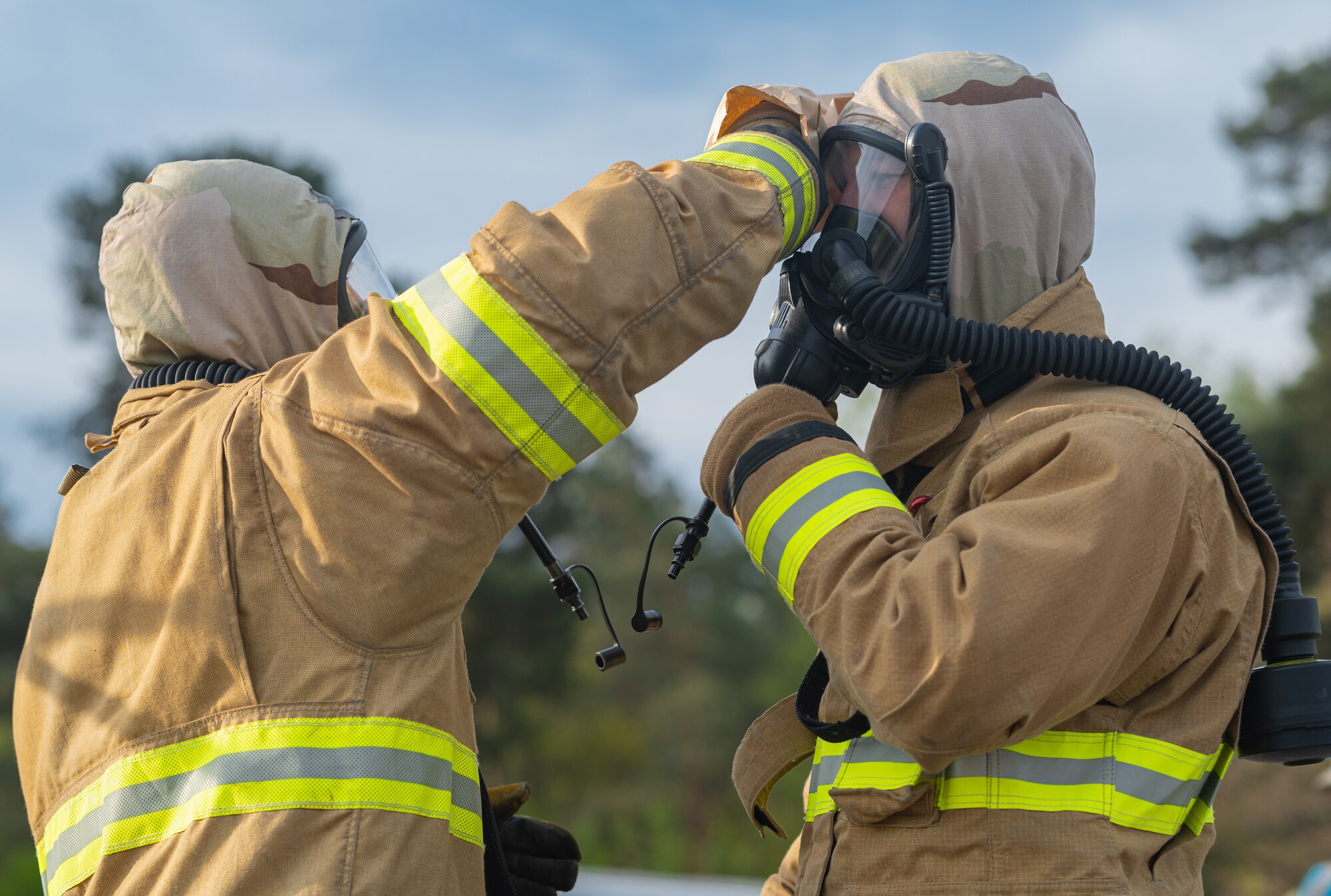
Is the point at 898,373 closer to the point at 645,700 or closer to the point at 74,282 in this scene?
the point at 74,282

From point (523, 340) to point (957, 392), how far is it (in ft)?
2.95

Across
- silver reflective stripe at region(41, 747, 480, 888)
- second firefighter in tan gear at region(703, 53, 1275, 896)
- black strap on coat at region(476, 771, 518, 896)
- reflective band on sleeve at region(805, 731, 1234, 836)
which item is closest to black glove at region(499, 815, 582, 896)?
black strap on coat at region(476, 771, 518, 896)

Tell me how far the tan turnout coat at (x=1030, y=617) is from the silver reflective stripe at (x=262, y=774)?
65cm

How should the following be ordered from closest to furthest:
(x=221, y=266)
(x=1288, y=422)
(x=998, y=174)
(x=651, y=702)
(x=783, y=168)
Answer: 1. (x=783, y=168)
2. (x=998, y=174)
3. (x=221, y=266)
4. (x=1288, y=422)
5. (x=651, y=702)

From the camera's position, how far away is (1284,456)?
645 inches

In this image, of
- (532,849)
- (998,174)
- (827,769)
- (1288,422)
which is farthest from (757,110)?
(1288,422)

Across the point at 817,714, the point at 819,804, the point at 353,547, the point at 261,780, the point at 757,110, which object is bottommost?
the point at 819,804

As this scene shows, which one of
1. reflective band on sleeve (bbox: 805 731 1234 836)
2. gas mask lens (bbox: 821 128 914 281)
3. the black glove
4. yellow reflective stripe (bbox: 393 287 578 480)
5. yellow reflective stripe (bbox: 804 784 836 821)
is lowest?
the black glove

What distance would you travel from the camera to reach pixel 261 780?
1.74 metres

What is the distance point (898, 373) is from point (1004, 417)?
258 mm

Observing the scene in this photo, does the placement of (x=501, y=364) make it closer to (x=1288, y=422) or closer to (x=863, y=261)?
(x=863, y=261)

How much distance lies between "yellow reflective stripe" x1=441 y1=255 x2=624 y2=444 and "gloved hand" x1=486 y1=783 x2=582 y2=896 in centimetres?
114

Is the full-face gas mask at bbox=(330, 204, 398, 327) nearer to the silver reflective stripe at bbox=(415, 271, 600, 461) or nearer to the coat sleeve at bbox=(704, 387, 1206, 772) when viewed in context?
the silver reflective stripe at bbox=(415, 271, 600, 461)

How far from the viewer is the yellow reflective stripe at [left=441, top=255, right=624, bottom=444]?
1668 mm
